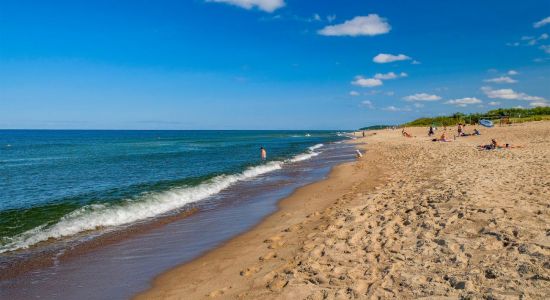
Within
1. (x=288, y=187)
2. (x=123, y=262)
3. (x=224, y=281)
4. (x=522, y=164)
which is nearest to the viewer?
(x=224, y=281)

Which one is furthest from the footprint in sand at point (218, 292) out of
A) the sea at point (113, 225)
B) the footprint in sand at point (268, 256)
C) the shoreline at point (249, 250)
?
the sea at point (113, 225)

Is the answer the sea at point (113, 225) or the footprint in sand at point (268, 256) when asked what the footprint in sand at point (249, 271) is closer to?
the footprint in sand at point (268, 256)

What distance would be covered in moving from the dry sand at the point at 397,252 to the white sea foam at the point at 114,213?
16.2 ft

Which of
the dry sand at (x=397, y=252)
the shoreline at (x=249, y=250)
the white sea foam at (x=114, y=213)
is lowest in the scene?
the white sea foam at (x=114, y=213)

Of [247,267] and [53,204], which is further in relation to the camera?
[53,204]

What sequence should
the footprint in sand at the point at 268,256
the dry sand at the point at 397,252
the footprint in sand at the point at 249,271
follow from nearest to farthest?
the dry sand at the point at 397,252, the footprint in sand at the point at 249,271, the footprint in sand at the point at 268,256

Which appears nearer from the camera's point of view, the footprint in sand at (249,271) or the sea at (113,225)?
the footprint in sand at (249,271)

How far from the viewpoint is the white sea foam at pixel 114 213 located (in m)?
10.0

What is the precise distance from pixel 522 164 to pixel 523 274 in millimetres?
12380

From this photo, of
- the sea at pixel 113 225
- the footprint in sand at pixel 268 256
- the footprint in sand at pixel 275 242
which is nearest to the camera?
the sea at pixel 113 225

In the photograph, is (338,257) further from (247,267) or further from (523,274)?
(523,274)

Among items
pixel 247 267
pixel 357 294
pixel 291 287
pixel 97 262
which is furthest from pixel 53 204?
pixel 357 294

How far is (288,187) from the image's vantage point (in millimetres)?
17344

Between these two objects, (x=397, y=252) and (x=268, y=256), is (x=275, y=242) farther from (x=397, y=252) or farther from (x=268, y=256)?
(x=397, y=252)
